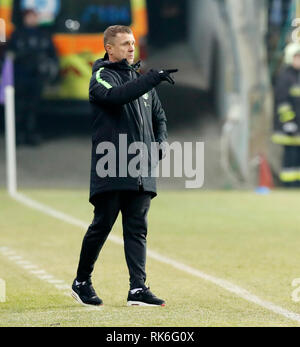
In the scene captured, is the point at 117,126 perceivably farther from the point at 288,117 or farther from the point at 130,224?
the point at 288,117

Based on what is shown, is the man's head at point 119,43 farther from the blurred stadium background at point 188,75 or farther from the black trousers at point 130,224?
the blurred stadium background at point 188,75

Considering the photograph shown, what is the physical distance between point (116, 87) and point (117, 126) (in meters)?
0.28

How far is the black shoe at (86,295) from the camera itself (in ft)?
27.0

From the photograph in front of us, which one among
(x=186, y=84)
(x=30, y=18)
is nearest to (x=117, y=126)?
(x=30, y=18)

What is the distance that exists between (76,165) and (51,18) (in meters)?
2.24

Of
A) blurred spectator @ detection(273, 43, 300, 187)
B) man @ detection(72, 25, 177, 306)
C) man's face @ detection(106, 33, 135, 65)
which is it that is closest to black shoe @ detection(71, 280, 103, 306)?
man @ detection(72, 25, 177, 306)

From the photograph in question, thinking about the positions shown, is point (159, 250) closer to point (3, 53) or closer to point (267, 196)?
point (267, 196)

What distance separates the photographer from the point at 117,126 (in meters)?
8.01

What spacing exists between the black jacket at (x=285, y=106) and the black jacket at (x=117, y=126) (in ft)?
37.1

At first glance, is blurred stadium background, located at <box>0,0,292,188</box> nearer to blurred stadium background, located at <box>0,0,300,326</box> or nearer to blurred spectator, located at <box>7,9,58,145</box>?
blurred stadium background, located at <box>0,0,300,326</box>

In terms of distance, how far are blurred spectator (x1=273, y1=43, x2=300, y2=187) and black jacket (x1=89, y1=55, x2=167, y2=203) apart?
11.3 meters

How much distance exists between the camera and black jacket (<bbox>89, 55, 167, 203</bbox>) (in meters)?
7.95

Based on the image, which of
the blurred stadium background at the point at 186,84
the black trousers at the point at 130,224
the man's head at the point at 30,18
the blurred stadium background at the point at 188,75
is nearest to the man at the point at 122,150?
the black trousers at the point at 130,224
